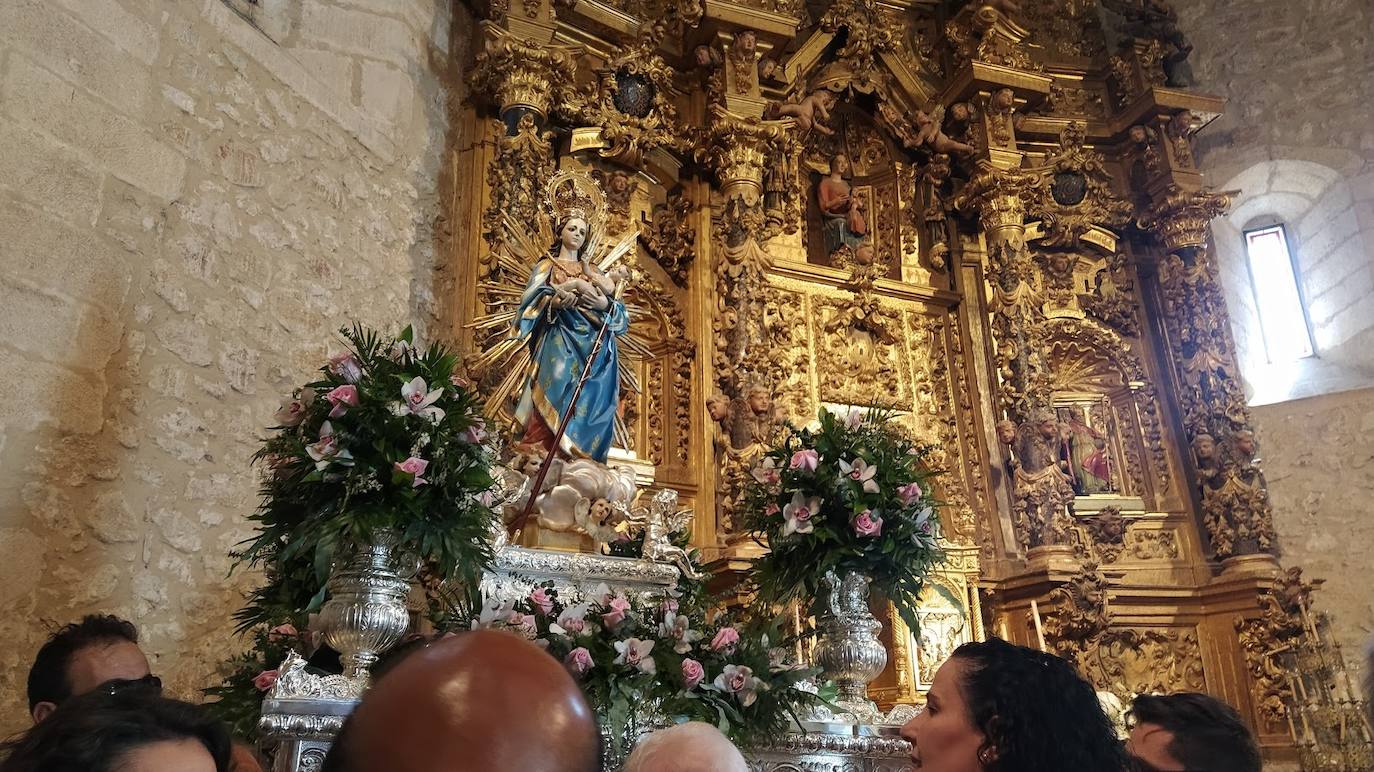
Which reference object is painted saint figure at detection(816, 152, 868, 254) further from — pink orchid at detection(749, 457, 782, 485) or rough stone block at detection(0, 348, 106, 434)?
rough stone block at detection(0, 348, 106, 434)

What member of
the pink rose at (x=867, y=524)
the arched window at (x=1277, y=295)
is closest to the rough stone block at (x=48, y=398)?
the pink rose at (x=867, y=524)

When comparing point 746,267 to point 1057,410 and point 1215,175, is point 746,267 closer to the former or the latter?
point 1057,410

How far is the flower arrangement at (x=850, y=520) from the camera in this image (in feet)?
13.6

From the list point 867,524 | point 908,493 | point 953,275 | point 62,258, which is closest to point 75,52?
point 62,258

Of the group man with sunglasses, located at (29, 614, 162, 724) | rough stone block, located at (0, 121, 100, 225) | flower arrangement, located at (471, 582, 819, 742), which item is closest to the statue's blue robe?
flower arrangement, located at (471, 582, 819, 742)

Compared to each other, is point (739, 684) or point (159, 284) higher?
point (159, 284)

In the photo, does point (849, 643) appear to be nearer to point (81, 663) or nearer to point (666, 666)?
point (666, 666)

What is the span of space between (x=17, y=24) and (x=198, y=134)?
3.07ft

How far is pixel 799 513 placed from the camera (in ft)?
13.8

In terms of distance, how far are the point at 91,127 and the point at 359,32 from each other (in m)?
2.23

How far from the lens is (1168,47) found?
986cm

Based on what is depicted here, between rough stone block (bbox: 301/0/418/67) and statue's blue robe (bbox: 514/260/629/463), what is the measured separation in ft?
6.91

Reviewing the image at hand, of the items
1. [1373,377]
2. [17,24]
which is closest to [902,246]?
[1373,377]

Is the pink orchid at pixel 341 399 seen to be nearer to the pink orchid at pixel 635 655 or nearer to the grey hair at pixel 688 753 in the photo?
the pink orchid at pixel 635 655
